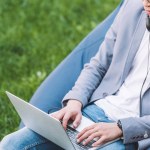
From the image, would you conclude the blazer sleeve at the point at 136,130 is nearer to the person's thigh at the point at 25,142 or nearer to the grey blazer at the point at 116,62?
the grey blazer at the point at 116,62

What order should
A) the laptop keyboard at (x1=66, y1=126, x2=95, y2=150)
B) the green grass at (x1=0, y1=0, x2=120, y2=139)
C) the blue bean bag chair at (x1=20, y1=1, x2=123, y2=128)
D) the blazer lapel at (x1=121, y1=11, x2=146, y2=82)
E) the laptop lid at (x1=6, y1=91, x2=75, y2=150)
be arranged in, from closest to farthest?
1. the laptop lid at (x1=6, y1=91, x2=75, y2=150)
2. the laptop keyboard at (x1=66, y1=126, x2=95, y2=150)
3. the blazer lapel at (x1=121, y1=11, x2=146, y2=82)
4. the blue bean bag chair at (x1=20, y1=1, x2=123, y2=128)
5. the green grass at (x1=0, y1=0, x2=120, y2=139)

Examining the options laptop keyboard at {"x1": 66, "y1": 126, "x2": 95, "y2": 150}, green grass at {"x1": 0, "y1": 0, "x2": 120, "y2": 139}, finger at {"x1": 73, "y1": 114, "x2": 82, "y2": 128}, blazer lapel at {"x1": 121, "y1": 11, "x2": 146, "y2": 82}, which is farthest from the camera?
green grass at {"x1": 0, "y1": 0, "x2": 120, "y2": 139}

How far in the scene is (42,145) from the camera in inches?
129

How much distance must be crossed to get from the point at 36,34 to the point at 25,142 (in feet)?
8.52

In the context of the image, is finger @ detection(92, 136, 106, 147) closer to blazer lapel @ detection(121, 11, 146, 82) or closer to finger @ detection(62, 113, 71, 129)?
finger @ detection(62, 113, 71, 129)

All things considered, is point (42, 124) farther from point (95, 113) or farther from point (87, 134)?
point (95, 113)

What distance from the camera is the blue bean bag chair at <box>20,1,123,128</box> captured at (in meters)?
3.89

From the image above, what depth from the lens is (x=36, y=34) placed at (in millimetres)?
5727

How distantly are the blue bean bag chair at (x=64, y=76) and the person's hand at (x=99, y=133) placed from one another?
74 centimetres

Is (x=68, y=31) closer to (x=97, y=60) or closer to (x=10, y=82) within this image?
(x=10, y=82)

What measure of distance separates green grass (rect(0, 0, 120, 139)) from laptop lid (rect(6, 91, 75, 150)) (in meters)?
1.17

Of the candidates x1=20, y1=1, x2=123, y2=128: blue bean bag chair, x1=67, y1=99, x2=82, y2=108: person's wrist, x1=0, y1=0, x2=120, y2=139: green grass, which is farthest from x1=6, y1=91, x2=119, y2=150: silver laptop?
x1=0, y1=0, x2=120, y2=139: green grass

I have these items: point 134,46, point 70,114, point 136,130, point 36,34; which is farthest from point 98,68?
point 36,34

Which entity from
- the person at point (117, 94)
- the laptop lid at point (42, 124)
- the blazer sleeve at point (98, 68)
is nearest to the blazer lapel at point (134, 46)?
the person at point (117, 94)
